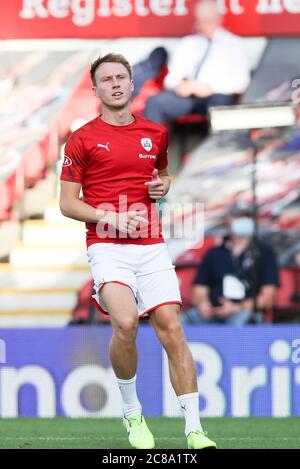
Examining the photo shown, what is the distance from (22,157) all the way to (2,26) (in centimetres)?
134

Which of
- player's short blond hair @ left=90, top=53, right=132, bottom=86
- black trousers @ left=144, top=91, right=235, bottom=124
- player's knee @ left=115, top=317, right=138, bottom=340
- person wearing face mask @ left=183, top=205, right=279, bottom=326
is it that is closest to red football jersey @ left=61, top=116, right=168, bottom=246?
player's short blond hair @ left=90, top=53, right=132, bottom=86

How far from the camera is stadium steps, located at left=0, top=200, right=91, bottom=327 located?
12156 mm

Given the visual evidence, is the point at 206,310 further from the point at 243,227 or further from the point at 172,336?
the point at 172,336

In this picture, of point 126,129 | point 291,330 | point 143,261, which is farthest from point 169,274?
point 291,330

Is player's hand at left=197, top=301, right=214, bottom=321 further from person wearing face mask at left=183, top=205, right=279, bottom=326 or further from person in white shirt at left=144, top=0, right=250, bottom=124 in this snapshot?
person in white shirt at left=144, top=0, right=250, bottom=124

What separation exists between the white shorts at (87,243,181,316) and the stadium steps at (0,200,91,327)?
236 inches

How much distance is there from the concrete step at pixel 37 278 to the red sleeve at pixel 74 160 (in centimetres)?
610

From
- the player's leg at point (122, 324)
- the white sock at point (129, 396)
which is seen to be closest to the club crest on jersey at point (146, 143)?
the player's leg at point (122, 324)

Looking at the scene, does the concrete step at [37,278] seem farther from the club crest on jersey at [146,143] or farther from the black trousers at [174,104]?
the club crest on jersey at [146,143]

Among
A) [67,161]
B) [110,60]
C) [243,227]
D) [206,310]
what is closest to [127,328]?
[67,161]

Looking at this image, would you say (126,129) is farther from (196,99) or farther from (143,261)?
(196,99)

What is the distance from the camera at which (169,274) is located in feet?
20.2

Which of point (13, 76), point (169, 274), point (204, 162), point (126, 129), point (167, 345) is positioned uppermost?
point (13, 76)

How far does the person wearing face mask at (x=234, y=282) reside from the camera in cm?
1150
